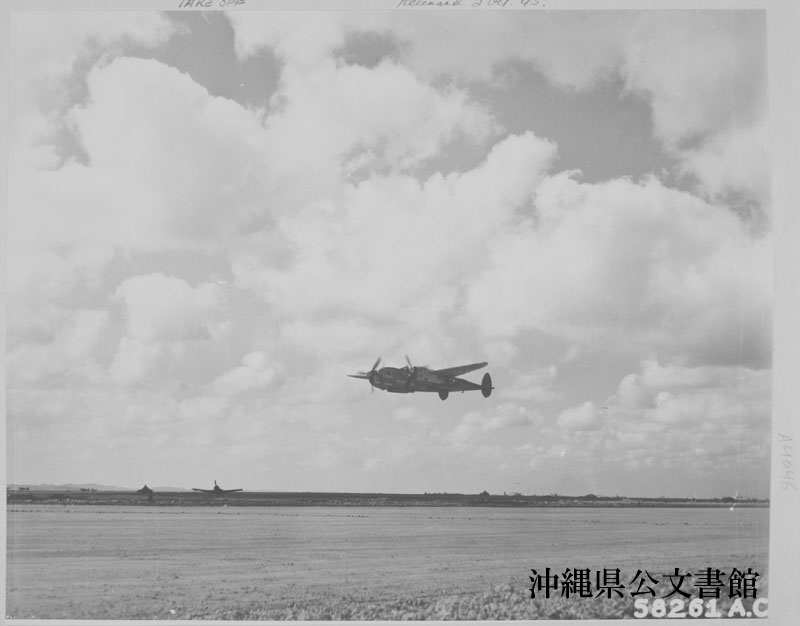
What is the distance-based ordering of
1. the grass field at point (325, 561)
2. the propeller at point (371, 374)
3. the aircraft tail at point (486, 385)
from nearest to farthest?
the grass field at point (325, 561)
the propeller at point (371, 374)
the aircraft tail at point (486, 385)

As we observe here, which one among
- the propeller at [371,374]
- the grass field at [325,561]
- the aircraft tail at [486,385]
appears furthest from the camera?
the aircraft tail at [486,385]

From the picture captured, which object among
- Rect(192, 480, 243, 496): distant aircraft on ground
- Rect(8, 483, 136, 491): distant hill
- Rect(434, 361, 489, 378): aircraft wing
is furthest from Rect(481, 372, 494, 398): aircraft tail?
Rect(8, 483, 136, 491): distant hill

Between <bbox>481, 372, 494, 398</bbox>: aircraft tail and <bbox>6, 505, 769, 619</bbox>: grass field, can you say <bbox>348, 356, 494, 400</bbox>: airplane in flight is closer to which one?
<bbox>481, 372, 494, 398</bbox>: aircraft tail

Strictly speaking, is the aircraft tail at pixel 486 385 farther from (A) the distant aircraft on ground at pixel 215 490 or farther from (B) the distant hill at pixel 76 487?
(B) the distant hill at pixel 76 487

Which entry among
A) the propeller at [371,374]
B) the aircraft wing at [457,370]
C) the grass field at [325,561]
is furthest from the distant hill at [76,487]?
the aircraft wing at [457,370]

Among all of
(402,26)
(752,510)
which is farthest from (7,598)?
(752,510)

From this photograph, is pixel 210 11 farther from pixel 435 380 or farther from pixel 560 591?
pixel 560 591

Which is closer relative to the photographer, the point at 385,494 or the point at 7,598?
the point at 7,598

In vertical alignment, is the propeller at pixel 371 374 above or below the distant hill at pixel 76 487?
above

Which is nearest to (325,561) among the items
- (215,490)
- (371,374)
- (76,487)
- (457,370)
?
(215,490)
